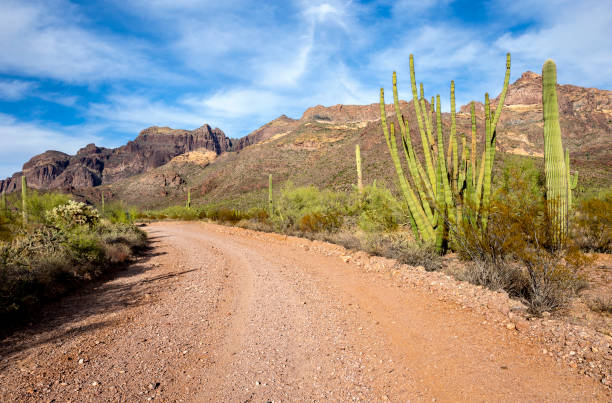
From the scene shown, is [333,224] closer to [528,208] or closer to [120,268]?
[120,268]

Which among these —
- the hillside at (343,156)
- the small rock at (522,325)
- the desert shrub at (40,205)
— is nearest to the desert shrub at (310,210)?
the small rock at (522,325)

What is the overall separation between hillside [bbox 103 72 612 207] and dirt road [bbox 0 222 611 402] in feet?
95.4

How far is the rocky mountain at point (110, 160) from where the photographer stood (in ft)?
433

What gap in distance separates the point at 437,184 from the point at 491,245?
2254mm

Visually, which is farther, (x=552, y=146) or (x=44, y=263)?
(x=552, y=146)

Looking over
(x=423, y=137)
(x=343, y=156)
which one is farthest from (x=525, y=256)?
(x=343, y=156)

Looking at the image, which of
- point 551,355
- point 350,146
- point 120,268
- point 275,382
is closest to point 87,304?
point 120,268

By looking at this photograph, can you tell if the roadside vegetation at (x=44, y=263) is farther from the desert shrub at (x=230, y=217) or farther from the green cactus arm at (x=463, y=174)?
the desert shrub at (x=230, y=217)

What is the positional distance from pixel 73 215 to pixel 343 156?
42.7 m

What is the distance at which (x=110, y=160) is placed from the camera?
14712 cm

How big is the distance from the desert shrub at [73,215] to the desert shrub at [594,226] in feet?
52.1

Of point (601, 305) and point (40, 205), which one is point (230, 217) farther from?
point (601, 305)

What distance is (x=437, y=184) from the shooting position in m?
7.29

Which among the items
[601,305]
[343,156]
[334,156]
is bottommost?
[601,305]
